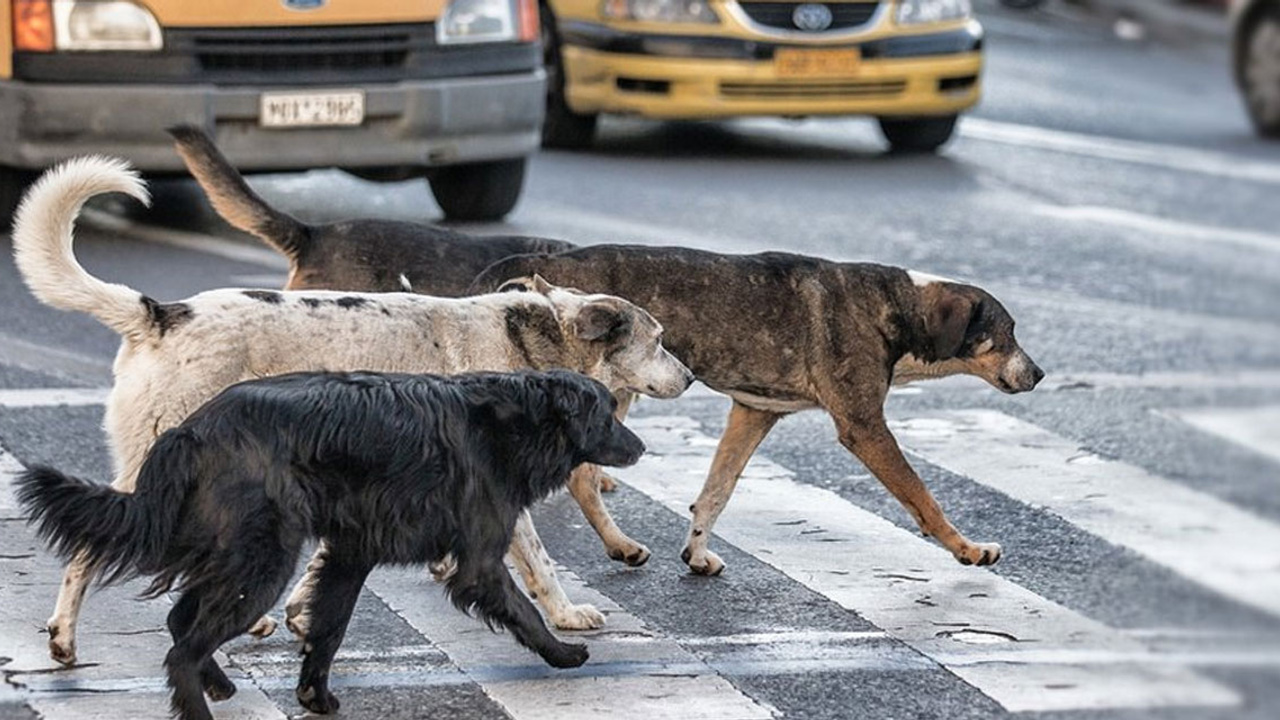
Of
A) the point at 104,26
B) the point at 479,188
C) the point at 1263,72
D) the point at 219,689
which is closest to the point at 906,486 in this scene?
the point at 219,689

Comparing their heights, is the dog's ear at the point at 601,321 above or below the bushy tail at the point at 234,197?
above

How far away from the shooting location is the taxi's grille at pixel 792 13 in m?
16.3

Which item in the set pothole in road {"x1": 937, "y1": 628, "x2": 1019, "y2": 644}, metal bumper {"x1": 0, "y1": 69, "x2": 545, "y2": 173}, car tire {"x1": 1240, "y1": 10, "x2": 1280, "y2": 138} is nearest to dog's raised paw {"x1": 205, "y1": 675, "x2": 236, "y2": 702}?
pothole in road {"x1": 937, "y1": 628, "x2": 1019, "y2": 644}

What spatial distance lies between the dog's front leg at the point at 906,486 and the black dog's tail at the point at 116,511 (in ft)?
7.97

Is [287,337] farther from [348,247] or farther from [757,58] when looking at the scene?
[757,58]

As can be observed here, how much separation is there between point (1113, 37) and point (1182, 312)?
Answer: 45.7ft

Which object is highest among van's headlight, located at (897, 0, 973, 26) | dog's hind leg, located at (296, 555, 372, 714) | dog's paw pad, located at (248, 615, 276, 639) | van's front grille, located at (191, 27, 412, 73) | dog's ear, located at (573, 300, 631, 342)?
dog's ear, located at (573, 300, 631, 342)

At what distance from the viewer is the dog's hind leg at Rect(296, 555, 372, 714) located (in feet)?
21.1

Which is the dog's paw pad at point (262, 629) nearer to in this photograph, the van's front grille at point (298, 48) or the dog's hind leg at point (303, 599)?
the dog's hind leg at point (303, 599)

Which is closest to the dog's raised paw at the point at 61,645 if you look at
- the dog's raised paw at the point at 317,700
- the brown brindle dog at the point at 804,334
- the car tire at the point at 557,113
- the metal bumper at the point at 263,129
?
the dog's raised paw at the point at 317,700

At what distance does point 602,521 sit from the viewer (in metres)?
7.97

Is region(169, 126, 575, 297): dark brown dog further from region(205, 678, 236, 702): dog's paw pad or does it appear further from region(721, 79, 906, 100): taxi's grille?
region(721, 79, 906, 100): taxi's grille

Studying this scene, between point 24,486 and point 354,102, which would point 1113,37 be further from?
point 24,486

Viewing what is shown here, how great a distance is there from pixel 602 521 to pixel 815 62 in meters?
8.78
